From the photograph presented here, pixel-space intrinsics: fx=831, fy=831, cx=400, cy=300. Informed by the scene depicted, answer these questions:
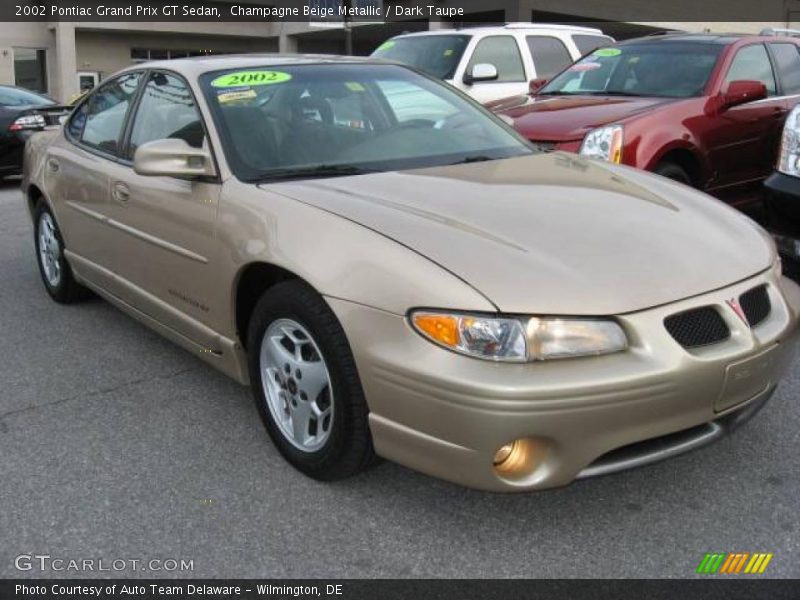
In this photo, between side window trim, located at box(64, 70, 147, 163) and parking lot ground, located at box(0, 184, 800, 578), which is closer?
parking lot ground, located at box(0, 184, 800, 578)

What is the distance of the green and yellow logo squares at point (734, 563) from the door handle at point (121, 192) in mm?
2879

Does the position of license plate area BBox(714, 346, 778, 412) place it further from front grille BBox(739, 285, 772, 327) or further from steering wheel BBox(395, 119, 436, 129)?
steering wheel BBox(395, 119, 436, 129)

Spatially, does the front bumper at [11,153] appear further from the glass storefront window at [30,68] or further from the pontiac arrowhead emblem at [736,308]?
the glass storefront window at [30,68]

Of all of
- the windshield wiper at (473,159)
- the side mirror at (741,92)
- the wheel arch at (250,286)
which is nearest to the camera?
the wheel arch at (250,286)

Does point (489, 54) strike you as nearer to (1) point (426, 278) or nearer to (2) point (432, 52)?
(2) point (432, 52)

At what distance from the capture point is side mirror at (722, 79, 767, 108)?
6.04 metres

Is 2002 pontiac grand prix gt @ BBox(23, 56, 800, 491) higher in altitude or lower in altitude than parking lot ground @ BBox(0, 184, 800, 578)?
higher

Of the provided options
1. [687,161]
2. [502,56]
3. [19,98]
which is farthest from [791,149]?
[19,98]

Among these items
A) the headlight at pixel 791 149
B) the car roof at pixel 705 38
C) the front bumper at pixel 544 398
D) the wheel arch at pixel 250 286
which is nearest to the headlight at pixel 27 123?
the car roof at pixel 705 38

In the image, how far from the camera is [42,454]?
3266mm

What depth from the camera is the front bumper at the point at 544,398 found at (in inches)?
91.5

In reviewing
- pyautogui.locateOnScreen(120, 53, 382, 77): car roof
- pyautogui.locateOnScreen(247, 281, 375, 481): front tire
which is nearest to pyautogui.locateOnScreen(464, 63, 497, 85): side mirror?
pyautogui.locateOnScreen(120, 53, 382, 77): car roof

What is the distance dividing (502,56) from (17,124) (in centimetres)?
620

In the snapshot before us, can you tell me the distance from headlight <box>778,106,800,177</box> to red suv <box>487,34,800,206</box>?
858 millimetres
